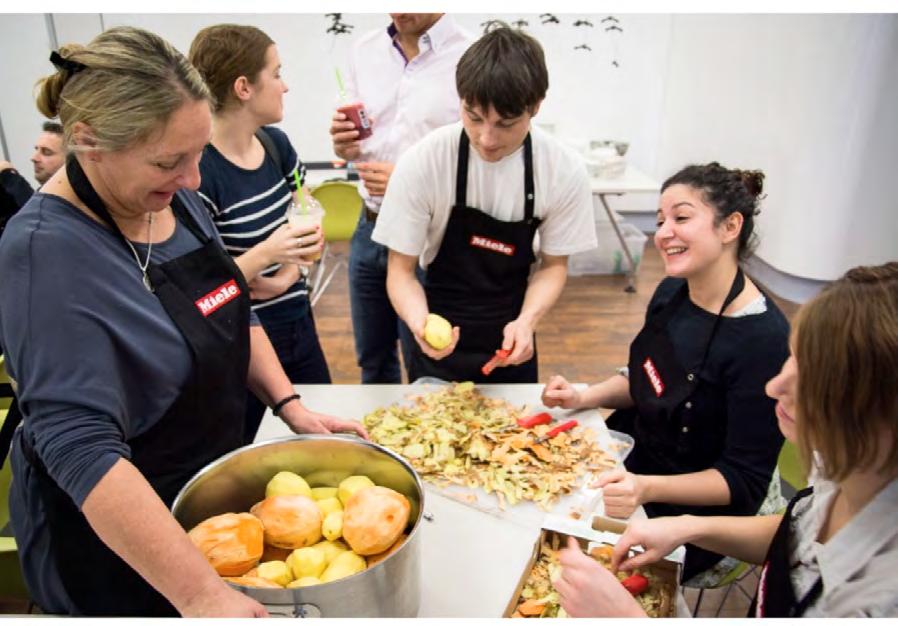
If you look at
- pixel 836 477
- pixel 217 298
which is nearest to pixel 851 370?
pixel 836 477

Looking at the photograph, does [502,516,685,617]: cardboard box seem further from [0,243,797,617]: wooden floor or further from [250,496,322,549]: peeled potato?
[0,243,797,617]: wooden floor

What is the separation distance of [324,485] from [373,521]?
0.24m

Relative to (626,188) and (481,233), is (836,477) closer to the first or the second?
(481,233)

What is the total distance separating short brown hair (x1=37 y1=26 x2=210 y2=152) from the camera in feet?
3.24

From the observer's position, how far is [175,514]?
1024mm

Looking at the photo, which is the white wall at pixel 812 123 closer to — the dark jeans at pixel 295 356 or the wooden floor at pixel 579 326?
the wooden floor at pixel 579 326

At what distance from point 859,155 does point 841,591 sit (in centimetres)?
419

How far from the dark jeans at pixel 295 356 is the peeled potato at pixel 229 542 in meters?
1.09

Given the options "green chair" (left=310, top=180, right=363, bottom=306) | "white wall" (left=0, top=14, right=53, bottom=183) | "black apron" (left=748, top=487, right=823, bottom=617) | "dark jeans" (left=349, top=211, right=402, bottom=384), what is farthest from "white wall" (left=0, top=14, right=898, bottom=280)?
"black apron" (left=748, top=487, right=823, bottom=617)

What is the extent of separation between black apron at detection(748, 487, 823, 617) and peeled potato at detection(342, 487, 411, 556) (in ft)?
2.14

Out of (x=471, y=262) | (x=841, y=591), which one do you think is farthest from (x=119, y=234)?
(x=841, y=591)

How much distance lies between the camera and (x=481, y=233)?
6.56 ft
